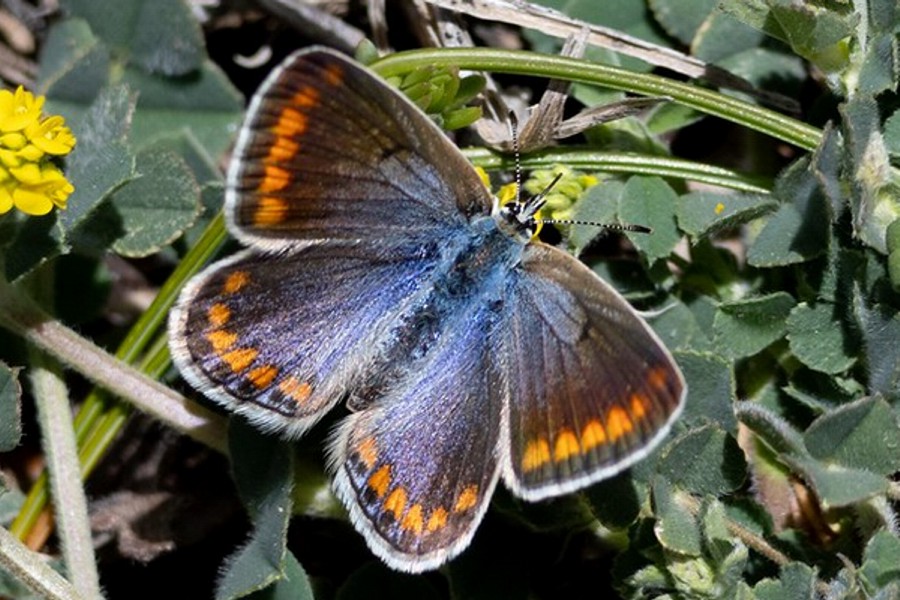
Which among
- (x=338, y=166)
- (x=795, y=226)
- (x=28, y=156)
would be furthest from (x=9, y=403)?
(x=795, y=226)

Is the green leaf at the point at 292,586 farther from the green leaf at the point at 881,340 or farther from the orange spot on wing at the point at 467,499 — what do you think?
the green leaf at the point at 881,340

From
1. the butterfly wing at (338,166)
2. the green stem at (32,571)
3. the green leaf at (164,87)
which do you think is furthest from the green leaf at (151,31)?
the green stem at (32,571)

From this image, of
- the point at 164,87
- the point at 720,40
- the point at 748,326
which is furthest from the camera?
the point at 164,87

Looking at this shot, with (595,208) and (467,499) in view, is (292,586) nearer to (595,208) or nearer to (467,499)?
(467,499)

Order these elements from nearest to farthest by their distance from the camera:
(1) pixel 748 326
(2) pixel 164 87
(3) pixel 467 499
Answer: (3) pixel 467 499 < (1) pixel 748 326 < (2) pixel 164 87

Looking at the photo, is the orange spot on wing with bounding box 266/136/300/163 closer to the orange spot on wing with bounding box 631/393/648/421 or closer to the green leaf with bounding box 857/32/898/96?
the orange spot on wing with bounding box 631/393/648/421
